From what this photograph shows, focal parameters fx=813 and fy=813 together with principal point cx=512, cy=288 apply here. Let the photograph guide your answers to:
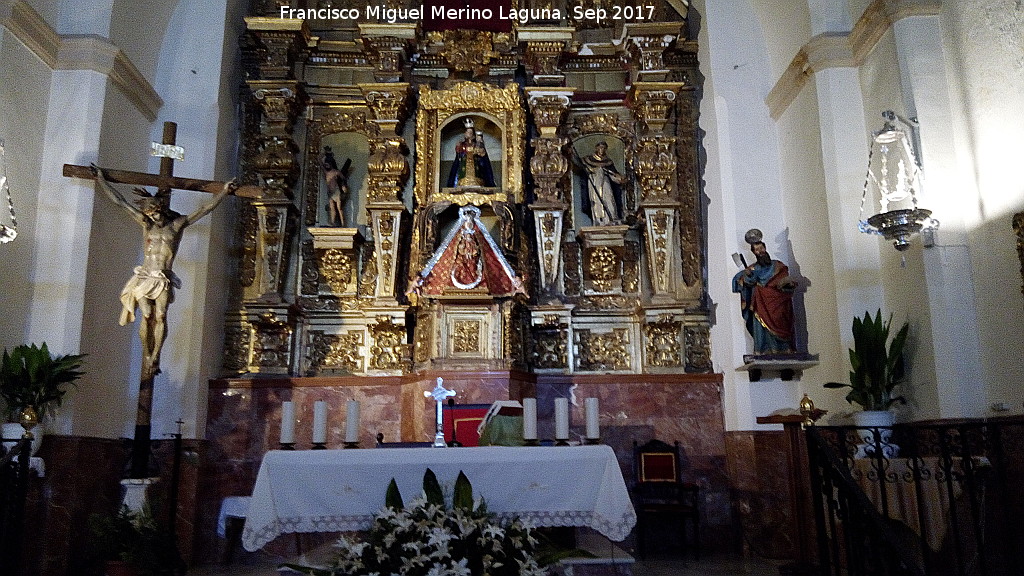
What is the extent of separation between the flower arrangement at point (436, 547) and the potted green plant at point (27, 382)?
3.97 m

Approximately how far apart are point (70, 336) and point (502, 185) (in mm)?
5085

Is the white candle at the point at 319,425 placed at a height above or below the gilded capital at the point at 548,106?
below

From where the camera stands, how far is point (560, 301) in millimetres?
9891

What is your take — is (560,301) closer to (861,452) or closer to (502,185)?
(502,185)

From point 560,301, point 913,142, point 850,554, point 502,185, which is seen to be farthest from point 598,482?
point 502,185

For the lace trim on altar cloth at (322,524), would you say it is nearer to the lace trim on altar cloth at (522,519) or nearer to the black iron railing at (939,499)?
the lace trim on altar cloth at (522,519)

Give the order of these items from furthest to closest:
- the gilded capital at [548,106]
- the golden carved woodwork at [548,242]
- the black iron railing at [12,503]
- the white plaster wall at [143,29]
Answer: the gilded capital at [548,106] → the golden carved woodwork at [548,242] → the white plaster wall at [143,29] → the black iron railing at [12,503]

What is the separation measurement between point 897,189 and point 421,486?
4819 mm

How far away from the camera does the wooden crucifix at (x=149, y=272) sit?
7562mm

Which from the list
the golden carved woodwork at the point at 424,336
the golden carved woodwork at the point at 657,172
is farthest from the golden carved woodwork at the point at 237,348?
the golden carved woodwork at the point at 657,172

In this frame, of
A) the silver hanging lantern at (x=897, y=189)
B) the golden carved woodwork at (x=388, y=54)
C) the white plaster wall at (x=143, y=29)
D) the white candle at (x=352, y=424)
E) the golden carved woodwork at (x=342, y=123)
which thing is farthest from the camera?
the golden carved woodwork at (x=342, y=123)

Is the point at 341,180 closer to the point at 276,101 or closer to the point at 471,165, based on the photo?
the point at 276,101

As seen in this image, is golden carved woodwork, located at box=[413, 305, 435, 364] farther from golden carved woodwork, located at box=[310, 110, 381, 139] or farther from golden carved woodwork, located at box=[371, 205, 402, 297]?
golden carved woodwork, located at box=[310, 110, 381, 139]

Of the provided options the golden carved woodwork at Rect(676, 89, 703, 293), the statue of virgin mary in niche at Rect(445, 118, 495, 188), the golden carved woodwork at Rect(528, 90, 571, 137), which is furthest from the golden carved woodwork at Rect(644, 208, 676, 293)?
the statue of virgin mary in niche at Rect(445, 118, 495, 188)
